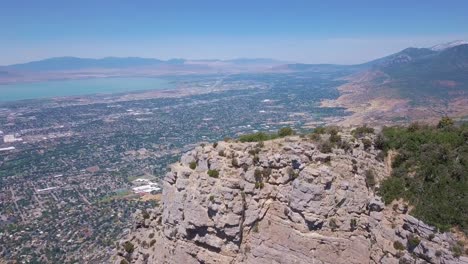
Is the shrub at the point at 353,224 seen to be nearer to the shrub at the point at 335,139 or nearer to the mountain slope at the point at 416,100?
the shrub at the point at 335,139

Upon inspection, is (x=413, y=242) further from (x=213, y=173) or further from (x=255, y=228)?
(x=213, y=173)

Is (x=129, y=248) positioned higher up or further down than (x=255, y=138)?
further down

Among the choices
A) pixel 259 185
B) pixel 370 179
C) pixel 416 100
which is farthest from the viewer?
pixel 416 100

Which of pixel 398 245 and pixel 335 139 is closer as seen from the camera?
pixel 398 245

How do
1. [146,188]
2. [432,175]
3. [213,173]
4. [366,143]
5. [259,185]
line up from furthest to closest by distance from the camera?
[146,188] → [366,143] → [213,173] → [259,185] → [432,175]

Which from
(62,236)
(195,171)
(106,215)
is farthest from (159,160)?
(195,171)

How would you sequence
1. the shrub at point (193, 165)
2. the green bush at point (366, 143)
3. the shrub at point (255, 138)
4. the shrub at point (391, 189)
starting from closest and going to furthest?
the shrub at point (391, 189), the green bush at point (366, 143), the shrub at point (193, 165), the shrub at point (255, 138)

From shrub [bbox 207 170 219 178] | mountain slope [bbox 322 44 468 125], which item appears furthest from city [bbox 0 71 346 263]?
shrub [bbox 207 170 219 178]

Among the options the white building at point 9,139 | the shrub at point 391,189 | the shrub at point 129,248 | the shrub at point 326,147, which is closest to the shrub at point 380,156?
the shrub at point 391,189

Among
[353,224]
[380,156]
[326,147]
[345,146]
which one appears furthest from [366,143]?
[353,224]
